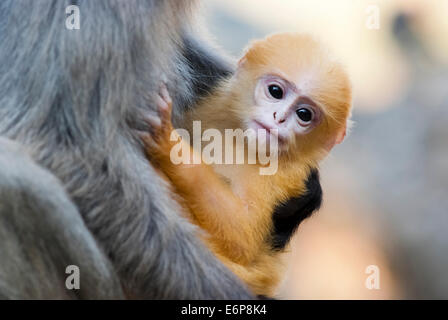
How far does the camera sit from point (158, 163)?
127 inches

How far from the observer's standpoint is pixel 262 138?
349cm

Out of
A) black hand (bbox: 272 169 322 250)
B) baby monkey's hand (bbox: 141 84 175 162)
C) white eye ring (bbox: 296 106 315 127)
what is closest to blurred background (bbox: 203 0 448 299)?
black hand (bbox: 272 169 322 250)

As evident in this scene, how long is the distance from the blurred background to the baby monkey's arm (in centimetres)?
358

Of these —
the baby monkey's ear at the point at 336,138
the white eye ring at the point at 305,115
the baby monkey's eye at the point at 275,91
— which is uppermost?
the baby monkey's eye at the point at 275,91

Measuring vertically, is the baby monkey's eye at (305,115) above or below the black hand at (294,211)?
above

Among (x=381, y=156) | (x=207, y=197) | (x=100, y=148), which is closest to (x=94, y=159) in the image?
(x=100, y=148)

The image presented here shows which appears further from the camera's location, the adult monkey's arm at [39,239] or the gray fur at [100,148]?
the gray fur at [100,148]

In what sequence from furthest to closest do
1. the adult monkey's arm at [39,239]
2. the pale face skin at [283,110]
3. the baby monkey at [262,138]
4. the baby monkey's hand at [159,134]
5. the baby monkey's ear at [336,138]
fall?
1. the baby monkey's ear at [336,138]
2. the pale face skin at [283,110]
3. the baby monkey at [262,138]
4. the baby monkey's hand at [159,134]
5. the adult monkey's arm at [39,239]

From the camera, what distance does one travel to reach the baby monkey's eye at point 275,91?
11.8 ft

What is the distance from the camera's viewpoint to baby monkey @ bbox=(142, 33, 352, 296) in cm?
329

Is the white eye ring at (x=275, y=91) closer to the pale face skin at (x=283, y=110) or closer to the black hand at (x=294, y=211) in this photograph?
the pale face skin at (x=283, y=110)

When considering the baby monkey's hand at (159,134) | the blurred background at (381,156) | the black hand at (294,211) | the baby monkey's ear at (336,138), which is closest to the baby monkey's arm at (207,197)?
the baby monkey's hand at (159,134)

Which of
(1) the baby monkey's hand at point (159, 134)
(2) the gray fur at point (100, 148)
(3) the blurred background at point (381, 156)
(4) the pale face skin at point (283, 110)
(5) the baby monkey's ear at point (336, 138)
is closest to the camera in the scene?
(2) the gray fur at point (100, 148)

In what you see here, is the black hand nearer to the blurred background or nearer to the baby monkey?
the baby monkey
